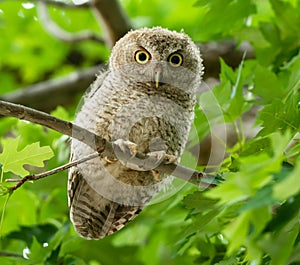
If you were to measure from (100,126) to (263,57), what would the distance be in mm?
661

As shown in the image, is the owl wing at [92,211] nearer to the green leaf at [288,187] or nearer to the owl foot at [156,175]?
the owl foot at [156,175]

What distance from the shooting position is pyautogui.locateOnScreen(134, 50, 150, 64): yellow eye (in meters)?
2.32

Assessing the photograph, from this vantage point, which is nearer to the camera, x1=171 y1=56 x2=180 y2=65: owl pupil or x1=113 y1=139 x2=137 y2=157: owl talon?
x1=113 y1=139 x2=137 y2=157: owl talon

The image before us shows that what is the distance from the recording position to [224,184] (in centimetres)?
109

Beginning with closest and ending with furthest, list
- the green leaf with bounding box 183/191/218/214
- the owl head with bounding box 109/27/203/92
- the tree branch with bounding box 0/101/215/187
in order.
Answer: the tree branch with bounding box 0/101/215/187, the green leaf with bounding box 183/191/218/214, the owl head with bounding box 109/27/203/92

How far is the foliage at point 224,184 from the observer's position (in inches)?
43.5

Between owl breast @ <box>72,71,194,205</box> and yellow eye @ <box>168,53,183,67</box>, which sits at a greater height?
yellow eye @ <box>168,53,183,67</box>

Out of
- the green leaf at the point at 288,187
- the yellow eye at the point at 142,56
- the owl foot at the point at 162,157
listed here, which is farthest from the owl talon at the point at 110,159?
the green leaf at the point at 288,187

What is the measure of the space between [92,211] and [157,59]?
0.57m

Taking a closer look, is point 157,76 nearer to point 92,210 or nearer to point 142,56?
point 142,56

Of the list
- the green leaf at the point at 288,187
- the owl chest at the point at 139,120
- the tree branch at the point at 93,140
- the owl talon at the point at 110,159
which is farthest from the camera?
the owl chest at the point at 139,120

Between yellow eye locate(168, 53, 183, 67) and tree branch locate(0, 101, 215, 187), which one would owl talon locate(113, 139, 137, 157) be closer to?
tree branch locate(0, 101, 215, 187)

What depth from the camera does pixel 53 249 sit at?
7.06 feet

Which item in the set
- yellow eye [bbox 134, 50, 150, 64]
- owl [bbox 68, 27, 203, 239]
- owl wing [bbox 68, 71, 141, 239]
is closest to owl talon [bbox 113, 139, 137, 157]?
owl [bbox 68, 27, 203, 239]
